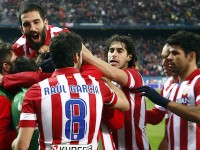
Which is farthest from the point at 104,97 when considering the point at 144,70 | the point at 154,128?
the point at 144,70

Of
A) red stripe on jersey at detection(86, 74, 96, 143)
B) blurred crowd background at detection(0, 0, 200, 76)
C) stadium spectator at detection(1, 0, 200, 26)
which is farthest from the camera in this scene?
stadium spectator at detection(1, 0, 200, 26)

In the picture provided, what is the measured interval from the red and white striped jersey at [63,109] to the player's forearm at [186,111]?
0.81 meters

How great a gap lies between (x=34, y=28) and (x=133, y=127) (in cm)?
139

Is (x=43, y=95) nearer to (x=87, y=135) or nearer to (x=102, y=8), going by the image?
(x=87, y=135)

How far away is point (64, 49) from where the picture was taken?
2723 millimetres

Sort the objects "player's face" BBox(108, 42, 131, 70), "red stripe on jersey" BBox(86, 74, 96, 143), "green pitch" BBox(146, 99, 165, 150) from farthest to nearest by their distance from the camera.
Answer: "green pitch" BBox(146, 99, 165, 150) → "player's face" BBox(108, 42, 131, 70) → "red stripe on jersey" BBox(86, 74, 96, 143)

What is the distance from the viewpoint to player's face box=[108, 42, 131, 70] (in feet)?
13.3

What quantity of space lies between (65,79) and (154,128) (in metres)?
9.64

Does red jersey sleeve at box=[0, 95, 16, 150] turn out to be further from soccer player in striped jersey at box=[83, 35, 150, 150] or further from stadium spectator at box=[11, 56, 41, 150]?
soccer player in striped jersey at box=[83, 35, 150, 150]

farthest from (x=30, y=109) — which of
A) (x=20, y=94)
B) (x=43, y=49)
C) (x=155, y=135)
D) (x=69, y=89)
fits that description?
(x=155, y=135)

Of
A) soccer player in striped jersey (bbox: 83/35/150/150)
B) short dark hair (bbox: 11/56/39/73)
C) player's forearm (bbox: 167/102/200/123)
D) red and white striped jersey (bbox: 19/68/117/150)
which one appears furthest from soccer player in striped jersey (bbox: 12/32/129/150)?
player's forearm (bbox: 167/102/200/123)

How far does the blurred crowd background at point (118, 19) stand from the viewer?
1203 inches

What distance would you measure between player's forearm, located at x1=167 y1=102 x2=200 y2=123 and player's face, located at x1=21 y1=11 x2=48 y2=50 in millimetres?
1451

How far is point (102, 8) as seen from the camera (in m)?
31.8
